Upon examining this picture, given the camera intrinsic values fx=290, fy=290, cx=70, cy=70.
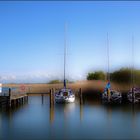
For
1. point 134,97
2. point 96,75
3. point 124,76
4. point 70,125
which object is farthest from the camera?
point 96,75

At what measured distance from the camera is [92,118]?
109 ft

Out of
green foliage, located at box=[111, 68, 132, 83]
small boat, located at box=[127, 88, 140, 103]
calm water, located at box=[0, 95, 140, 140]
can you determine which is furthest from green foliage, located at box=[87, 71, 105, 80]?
calm water, located at box=[0, 95, 140, 140]

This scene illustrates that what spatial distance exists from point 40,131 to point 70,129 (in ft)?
9.30

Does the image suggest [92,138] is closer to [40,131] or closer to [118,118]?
[40,131]

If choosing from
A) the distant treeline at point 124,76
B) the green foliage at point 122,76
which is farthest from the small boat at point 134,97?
the green foliage at point 122,76

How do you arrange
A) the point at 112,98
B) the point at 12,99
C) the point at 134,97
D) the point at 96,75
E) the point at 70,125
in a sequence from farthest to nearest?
the point at 96,75
the point at 112,98
the point at 134,97
the point at 12,99
the point at 70,125

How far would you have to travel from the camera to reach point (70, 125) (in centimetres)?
2869

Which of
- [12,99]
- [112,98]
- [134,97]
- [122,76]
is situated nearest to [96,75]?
[122,76]

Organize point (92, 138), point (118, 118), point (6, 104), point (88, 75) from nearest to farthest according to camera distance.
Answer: point (92, 138) < point (118, 118) < point (6, 104) < point (88, 75)

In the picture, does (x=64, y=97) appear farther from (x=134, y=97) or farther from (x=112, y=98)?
(x=134, y=97)

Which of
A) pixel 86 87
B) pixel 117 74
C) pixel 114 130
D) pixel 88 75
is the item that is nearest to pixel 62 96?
pixel 114 130

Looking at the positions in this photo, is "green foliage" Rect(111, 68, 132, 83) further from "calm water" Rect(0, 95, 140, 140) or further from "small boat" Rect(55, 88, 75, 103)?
"calm water" Rect(0, 95, 140, 140)

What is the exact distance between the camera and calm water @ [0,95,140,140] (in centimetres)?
2386

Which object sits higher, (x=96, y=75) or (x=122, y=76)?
(x=96, y=75)
